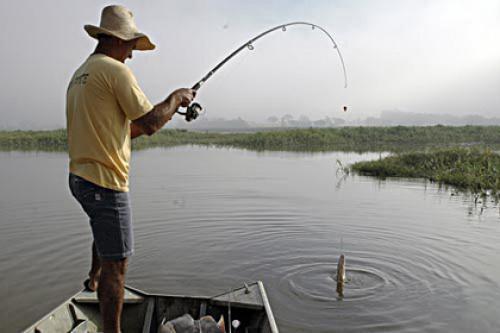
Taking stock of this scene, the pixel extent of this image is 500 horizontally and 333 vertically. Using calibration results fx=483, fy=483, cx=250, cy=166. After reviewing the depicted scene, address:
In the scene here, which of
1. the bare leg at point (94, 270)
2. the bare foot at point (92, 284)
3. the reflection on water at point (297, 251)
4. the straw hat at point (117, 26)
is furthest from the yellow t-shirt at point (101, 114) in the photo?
the reflection on water at point (297, 251)

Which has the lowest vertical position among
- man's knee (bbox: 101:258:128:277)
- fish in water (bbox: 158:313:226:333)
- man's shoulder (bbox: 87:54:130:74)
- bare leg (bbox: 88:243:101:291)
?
fish in water (bbox: 158:313:226:333)

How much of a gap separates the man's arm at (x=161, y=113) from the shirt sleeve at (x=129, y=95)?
0.05 m

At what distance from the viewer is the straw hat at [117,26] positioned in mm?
2928

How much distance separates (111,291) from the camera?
2.97 m

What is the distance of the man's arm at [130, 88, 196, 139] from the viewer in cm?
288

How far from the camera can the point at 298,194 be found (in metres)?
11.6

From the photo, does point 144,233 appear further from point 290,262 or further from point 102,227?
point 102,227

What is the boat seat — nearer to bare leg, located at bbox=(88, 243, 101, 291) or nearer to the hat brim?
bare leg, located at bbox=(88, 243, 101, 291)

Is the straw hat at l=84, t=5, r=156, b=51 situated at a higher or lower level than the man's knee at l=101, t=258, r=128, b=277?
higher

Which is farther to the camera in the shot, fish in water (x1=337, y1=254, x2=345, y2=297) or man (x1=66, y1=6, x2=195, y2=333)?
fish in water (x1=337, y1=254, x2=345, y2=297)

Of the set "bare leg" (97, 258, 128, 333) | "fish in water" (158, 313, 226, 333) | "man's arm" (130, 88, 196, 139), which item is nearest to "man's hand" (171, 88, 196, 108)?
"man's arm" (130, 88, 196, 139)

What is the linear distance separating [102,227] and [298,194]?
8974 mm

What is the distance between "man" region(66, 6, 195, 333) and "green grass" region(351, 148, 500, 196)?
415 inches

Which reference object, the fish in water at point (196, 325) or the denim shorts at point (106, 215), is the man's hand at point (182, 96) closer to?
the denim shorts at point (106, 215)
